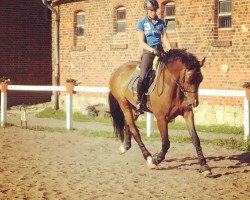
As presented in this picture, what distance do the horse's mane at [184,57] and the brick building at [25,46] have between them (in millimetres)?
17116

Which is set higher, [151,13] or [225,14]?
[225,14]

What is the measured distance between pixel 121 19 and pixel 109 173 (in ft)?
40.2

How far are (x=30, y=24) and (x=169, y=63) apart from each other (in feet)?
59.4

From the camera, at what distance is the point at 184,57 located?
825 centimetres

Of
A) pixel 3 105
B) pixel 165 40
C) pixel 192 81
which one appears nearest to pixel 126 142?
pixel 165 40

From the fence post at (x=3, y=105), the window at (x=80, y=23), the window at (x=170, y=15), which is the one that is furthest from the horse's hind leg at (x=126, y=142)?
the window at (x=80, y=23)

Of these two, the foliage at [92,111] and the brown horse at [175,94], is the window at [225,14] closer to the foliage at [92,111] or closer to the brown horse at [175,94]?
the foliage at [92,111]

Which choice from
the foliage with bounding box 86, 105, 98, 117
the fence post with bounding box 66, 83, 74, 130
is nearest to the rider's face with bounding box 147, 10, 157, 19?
the fence post with bounding box 66, 83, 74, 130

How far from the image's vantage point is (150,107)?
9062 millimetres

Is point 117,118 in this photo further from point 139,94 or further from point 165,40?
point 165,40

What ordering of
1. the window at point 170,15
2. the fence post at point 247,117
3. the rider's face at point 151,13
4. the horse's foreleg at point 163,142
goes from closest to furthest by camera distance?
the horse's foreleg at point 163,142
the rider's face at point 151,13
the fence post at point 247,117
the window at point 170,15

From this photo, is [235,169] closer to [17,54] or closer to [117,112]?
[117,112]

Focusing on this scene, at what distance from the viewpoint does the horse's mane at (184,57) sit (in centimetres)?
802

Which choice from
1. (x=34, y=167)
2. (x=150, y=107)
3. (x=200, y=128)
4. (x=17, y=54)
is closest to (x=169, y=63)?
(x=150, y=107)
